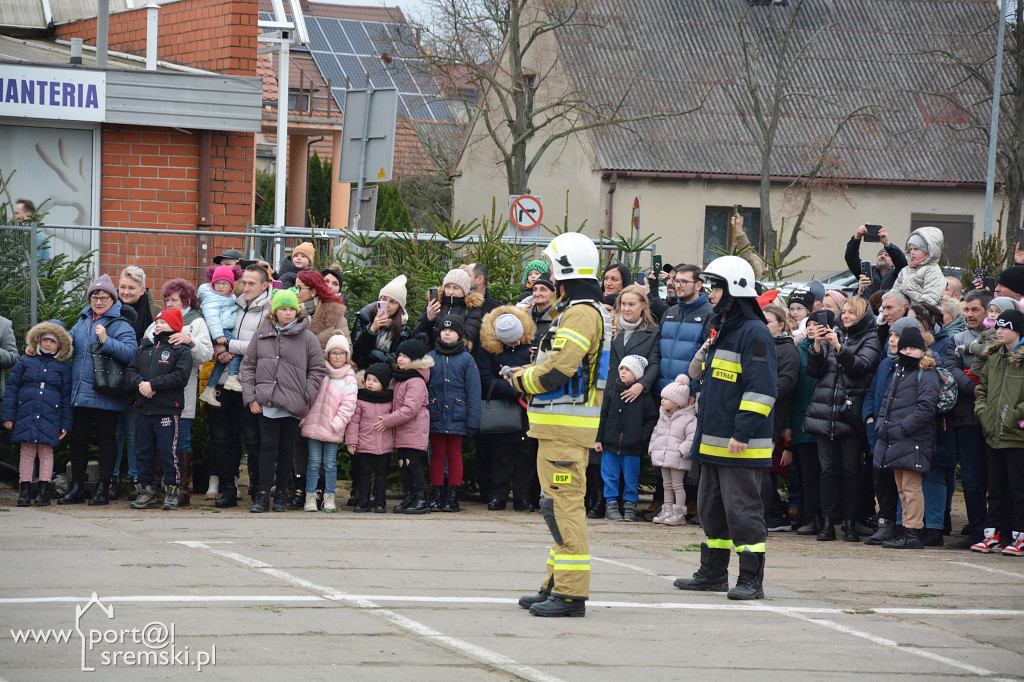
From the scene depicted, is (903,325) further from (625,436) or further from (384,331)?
(384,331)

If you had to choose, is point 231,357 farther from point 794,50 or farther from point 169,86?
point 794,50

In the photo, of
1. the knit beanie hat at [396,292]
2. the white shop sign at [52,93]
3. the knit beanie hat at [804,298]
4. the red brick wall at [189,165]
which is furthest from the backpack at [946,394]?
the white shop sign at [52,93]

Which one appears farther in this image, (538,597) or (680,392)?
(680,392)

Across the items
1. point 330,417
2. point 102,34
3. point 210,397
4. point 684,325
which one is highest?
point 102,34

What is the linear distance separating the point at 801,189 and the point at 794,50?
5.87 meters

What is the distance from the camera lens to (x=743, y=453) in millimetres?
8094

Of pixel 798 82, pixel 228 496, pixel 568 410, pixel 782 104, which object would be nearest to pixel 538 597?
pixel 568 410

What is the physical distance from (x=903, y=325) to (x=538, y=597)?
4.65 m

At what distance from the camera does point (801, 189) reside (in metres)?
39.0

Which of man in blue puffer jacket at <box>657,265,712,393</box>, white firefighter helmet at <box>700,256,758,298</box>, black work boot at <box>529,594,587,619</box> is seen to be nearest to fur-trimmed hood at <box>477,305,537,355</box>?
man in blue puffer jacket at <box>657,265,712,393</box>

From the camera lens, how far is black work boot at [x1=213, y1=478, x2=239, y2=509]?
11.5m

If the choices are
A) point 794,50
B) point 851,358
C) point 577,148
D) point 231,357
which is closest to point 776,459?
point 851,358

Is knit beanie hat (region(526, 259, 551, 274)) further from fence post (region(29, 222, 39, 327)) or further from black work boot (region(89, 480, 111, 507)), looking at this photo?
fence post (region(29, 222, 39, 327))

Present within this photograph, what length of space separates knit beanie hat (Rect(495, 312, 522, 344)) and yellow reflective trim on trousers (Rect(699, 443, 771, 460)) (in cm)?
323
